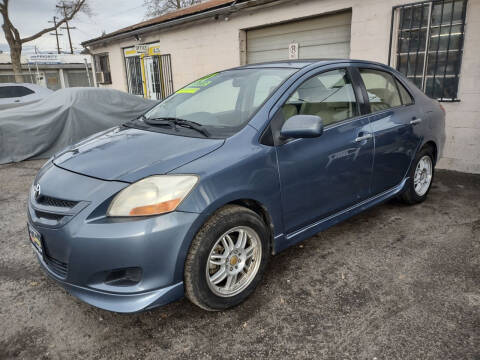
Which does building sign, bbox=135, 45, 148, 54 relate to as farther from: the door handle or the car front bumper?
the car front bumper

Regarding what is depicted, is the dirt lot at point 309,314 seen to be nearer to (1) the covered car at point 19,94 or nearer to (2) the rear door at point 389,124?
(2) the rear door at point 389,124

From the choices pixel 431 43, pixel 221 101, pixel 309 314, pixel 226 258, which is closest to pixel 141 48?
pixel 431 43

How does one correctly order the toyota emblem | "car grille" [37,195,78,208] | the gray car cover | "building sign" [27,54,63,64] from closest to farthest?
"car grille" [37,195,78,208]
the toyota emblem
the gray car cover
"building sign" [27,54,63,64]

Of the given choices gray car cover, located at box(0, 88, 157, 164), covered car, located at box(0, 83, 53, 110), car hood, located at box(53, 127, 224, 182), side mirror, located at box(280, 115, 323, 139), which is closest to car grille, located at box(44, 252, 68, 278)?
car hood, located at box(53, 127, 224, 182)

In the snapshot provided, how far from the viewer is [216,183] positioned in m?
2.08

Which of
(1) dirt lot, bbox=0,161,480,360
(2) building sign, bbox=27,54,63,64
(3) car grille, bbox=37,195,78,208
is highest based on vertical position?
(2) building sign, bbox=27,54,63,64

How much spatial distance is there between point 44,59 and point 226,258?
3274 centimetres

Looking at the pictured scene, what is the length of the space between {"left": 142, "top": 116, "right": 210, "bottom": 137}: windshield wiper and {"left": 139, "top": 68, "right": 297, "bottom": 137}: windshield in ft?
0.03

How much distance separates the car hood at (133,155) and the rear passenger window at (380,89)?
1.73 metres

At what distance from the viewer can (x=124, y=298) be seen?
6.34 feet

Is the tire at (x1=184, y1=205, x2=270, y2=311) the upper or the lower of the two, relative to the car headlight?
lower

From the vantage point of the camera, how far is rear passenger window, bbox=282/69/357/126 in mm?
2703

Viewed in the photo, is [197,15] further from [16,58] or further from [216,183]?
[16,58]

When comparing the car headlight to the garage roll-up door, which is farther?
the garage roll-up door
